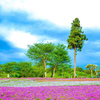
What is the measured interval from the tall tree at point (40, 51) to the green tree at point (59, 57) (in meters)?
2.30

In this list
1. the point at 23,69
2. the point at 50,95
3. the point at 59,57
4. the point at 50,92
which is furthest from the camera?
the point at 59,57

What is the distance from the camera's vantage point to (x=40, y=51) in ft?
153

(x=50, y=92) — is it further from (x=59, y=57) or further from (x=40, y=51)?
(x=40, y=51)

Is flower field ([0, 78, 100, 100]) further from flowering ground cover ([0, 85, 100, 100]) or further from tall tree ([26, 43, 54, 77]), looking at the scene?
tall tree ([26, 43, 54, 77])

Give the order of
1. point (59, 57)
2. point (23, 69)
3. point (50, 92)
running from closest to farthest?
point (50, 92)
point (23, 69)
point (59, 57)

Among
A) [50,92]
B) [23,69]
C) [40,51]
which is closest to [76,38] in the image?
[40,51]

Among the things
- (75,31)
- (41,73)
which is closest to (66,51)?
(75,31)

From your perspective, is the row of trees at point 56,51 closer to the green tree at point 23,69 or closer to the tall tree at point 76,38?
the tall tree at point 76,38

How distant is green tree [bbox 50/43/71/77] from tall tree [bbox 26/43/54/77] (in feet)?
7.55

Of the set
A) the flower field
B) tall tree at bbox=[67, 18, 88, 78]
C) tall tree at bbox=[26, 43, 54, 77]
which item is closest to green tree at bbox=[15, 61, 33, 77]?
tall tree at bbox=[26, 43, 54, 77]

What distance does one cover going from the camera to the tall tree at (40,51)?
46500 millimetres

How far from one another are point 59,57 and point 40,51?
7066 millimetres

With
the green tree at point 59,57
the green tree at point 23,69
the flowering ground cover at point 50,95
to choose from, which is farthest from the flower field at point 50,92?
the green tree at point 59,57

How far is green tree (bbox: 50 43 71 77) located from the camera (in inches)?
1753
